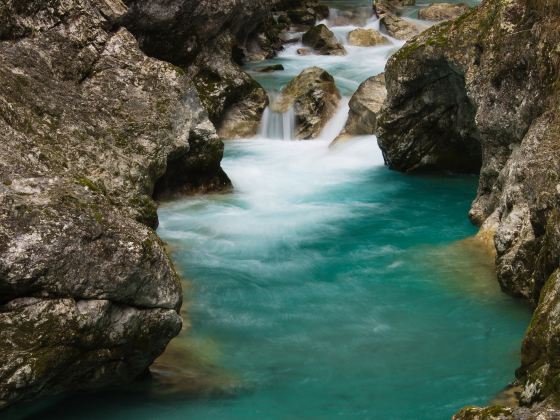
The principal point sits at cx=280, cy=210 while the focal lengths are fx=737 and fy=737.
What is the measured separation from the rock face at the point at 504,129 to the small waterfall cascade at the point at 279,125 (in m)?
5.11

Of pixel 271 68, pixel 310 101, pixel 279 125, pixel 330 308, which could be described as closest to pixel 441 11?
pixel 271 68

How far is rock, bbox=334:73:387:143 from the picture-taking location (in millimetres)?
20250

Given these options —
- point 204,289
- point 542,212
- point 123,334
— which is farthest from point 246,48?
point 123,334

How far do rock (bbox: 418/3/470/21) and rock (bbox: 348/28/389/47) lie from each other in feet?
15.1

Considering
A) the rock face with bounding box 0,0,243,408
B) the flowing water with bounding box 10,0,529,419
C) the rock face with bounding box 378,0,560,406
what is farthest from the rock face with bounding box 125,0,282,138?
the rock face with bounding box 0,0,243,408

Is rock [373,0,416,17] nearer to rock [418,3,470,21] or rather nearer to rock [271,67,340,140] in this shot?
rock [418,3,470,21]

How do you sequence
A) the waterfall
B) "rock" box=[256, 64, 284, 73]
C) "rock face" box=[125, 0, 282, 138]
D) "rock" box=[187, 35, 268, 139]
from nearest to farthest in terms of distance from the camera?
1. "rock face" box=[125, 0, 282, 138]
2. "rock" box=[187, 35, 268, 139]
3. the waterfall
4. "rock" box=[256, 64, 284, 73]

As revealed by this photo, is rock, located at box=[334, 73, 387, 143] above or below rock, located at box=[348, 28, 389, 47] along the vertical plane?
below

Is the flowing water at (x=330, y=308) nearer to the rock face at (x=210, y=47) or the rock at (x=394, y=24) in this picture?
the rock face at (x=210, y=47)

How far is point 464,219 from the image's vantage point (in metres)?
14.2

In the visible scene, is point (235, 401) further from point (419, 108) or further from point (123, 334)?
point (419, 108)

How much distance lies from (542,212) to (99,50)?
8133 millimetres

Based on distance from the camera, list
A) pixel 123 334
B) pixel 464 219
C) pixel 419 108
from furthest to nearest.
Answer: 1. pixel 419 108
2. pixel 464 219
3. pixel 123 334

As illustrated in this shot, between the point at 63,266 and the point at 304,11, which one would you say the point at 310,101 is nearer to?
the point at 304,11
